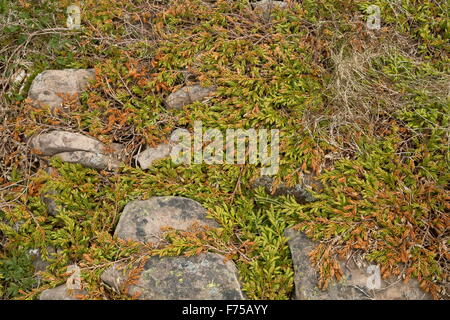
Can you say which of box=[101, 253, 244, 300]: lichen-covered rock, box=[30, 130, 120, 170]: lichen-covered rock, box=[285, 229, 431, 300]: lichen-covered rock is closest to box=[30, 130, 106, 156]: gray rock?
box=[30, 130, 120, 170]: lichen-covered rock

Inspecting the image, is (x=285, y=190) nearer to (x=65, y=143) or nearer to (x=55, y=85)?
(x=65, y=143)

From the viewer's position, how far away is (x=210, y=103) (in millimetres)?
5223

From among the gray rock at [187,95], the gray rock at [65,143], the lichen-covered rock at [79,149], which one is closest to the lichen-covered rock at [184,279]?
the lichen-covered rock at [79,149]

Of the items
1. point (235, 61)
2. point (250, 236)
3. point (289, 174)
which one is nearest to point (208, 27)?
point (235, 61)

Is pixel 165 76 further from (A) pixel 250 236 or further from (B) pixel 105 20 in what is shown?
(A) pixel 250 236

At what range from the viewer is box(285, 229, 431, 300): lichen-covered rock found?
3898mm

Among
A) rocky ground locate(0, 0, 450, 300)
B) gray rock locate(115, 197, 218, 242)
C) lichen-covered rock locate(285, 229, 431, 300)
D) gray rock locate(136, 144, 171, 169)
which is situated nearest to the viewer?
lichen-covered rock locate(285, 229, 431, 300)

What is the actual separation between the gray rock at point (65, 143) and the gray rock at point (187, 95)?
1031 millimetres

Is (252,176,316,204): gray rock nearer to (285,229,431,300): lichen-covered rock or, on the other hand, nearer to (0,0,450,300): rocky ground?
(0,0,450,300): rocky ground

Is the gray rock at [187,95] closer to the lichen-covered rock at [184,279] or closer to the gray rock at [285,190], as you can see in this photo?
the gray rock at [285,190]

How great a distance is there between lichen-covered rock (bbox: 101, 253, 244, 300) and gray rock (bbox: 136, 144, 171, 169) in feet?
4.21

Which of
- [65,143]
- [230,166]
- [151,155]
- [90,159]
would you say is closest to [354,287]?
[230,166]

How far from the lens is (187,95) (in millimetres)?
5316

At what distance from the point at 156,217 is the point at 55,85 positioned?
241 centimetres
